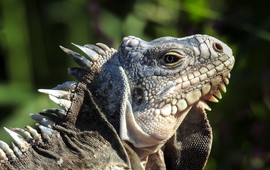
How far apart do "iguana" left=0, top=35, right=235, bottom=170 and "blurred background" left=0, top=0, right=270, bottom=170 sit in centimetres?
257

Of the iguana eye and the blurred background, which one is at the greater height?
the iguana eye

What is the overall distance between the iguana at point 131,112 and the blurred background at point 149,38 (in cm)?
257

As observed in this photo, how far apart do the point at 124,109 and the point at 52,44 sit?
4569 mm

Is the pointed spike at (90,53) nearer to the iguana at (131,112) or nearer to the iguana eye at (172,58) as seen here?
the iguana at (131,112)

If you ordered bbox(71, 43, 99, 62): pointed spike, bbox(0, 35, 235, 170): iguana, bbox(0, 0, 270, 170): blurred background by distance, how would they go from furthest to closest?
1. bbox(0, 0, 270, 170): blurred background
2. bbox(71, 43, 99, 62): pointed spike
3. bbox(0, 35, 235, 170): iguana

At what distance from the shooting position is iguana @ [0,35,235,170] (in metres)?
2.06

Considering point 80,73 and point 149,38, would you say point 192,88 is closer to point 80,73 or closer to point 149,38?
point 80,73

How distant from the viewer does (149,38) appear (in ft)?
19.6

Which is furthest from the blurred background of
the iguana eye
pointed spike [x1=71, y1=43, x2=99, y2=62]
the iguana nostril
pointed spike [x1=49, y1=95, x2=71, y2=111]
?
pointed spike [x1=49, y1=95, x2=71, y2=111]

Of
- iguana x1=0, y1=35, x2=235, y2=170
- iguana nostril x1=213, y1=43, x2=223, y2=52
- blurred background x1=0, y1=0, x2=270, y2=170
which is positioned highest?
iguana nostril x1=213, y1=43, x2=223, y2=52

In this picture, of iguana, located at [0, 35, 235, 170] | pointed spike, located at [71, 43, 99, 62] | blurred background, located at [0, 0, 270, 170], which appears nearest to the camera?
iguana, located at [0, 35, 235, 170]

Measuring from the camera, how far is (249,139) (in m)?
5.38

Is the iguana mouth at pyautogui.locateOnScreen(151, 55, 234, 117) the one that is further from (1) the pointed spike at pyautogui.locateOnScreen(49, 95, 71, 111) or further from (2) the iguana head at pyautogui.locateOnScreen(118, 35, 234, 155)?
(1) the pointed spike at pyautogui.locateOnScreen(49, 95, 71, 111)

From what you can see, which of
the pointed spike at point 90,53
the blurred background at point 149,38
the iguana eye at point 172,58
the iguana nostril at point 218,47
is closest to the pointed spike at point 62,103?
the pointed spike at point 90,53
